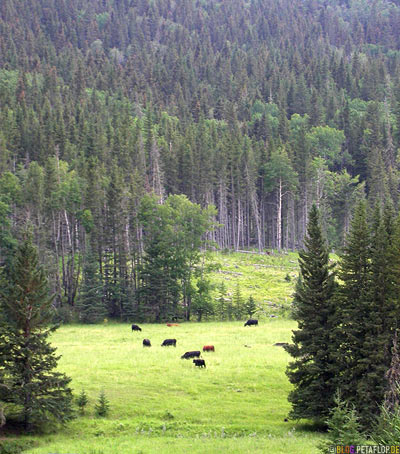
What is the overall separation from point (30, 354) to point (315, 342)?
14.9 m

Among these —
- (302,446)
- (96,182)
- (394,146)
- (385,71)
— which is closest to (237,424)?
(302,446)

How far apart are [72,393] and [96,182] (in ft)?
175

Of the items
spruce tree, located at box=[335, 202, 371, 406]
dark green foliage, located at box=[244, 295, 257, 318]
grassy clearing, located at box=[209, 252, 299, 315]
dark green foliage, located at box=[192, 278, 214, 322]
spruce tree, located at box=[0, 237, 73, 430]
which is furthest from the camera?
grassy clearing, located at box=[209, 252, 299, 315]

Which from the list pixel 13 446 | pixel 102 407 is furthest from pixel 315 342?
pixel 13 446

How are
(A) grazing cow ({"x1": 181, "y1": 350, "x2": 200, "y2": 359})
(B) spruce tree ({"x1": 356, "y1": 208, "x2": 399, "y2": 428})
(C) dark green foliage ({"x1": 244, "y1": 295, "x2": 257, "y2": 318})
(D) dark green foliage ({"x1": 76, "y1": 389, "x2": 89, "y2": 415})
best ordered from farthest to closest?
(C) dark green foliage ({"x1": 244, "y1": 295, "x2": 257, "y2": 318}), (A) grazing cow ({"x1": 181, "y1": 350, "x2": 200, "y2": 359}), (D) dark green foliage ({"x1": 76, "y1": 389, "x2": 89, "y2": 415}), (B) spruce tree ({"x1": 356, "y1": 208, "x2": 399, "y2": 428})

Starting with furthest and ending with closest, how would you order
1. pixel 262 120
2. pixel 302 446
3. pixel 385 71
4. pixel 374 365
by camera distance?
pixel 385 71
pixel 262 120
pixel 374 365
pixel 302 446

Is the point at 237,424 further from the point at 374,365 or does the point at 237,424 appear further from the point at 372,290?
the point at 372,290

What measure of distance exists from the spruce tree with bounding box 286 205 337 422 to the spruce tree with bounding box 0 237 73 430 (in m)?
12.0

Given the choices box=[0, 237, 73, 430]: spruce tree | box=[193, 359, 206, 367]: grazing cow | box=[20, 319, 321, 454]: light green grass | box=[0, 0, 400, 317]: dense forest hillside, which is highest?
box=[0, 0, 400, 317]: dense forest hillside

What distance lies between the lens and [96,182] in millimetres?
81188

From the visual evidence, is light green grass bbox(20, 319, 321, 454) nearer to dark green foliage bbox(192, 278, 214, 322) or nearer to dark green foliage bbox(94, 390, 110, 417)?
dark green foliage bbox(94, 390, 110, 417)

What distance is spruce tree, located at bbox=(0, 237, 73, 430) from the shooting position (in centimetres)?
2767

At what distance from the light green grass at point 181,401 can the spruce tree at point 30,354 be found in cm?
131

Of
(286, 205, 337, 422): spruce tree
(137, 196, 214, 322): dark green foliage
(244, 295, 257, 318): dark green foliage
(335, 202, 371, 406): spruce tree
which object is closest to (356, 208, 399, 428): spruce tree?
(335, 202, 371, 406): spruce tree
